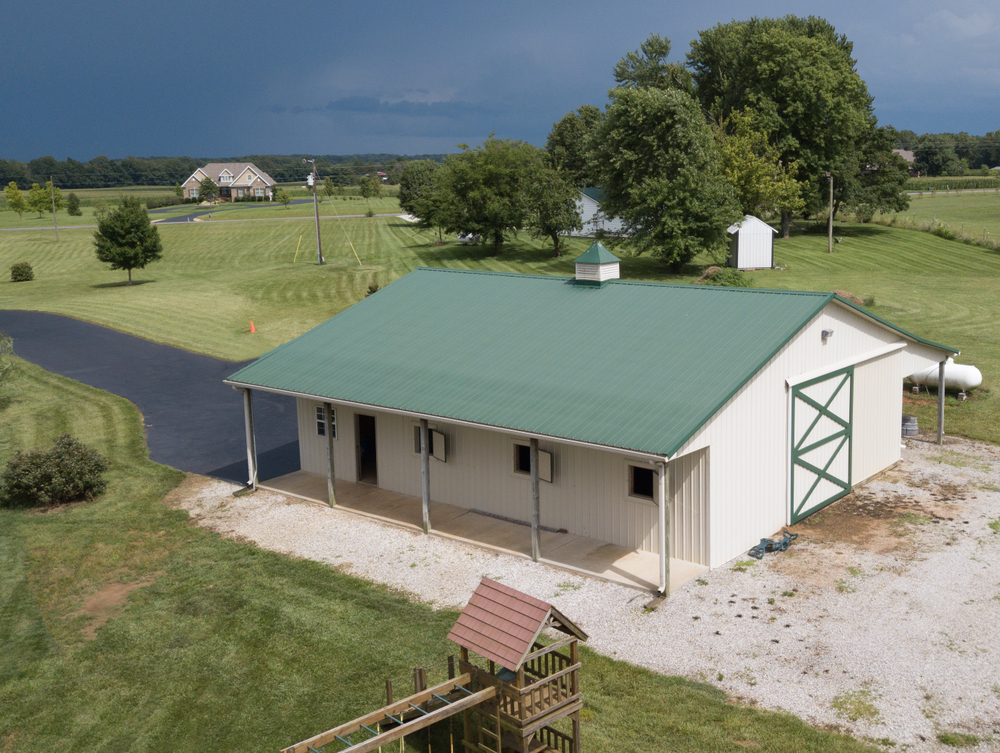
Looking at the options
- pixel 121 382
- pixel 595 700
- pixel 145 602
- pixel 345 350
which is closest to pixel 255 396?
pixel 121 382

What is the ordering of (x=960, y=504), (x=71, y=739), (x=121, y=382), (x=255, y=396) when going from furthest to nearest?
(x=121, y=382) → (x=255, y=396) → (x=960, y=504) → (x=71, y=739)

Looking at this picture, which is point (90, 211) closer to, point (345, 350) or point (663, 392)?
point (345, 350)

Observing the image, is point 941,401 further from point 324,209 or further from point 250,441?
point 324,209

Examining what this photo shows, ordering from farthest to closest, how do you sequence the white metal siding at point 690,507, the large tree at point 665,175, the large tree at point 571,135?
the large tree at point 571,135, the large tree at point 665,175, the white metal siding at point 690,507

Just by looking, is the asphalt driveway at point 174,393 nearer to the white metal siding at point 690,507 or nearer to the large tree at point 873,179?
the white metal siding at point 690,507

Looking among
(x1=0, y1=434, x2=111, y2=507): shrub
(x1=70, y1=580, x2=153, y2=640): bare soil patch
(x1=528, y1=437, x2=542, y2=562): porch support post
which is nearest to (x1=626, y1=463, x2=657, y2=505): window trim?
(x1=528, y1=437, x2=542, y2=562): porch support post

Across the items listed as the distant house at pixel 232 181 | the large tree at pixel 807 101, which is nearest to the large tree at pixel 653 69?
the large tree at pixel 807 101

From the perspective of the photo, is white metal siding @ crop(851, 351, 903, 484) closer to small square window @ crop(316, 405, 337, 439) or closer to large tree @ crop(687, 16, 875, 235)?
small square window @ crop(316, 405, 337, 439)
